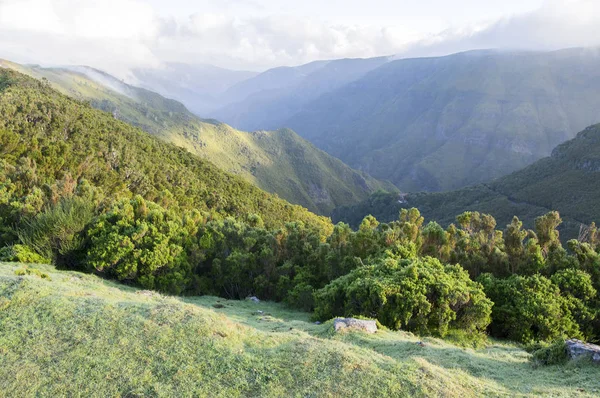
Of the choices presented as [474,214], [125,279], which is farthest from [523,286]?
[125,279]

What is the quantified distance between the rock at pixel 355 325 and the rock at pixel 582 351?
782 centimetres

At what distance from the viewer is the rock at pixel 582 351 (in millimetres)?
14376

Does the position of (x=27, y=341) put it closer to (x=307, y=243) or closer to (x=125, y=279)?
(x=125, y=279)

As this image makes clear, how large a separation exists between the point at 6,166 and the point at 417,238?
147 feet

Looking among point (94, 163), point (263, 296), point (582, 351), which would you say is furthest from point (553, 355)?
point (94, 163)

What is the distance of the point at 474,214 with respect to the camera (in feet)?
127

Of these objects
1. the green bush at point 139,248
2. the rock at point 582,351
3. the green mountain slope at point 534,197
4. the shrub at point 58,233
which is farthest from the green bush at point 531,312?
the green mountain slope at point 534,197

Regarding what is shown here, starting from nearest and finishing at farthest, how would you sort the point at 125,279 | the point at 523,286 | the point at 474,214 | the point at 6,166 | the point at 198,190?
the point at 523,286, the point at 125,279, the point at 474,214, the point at 6,166, the point at 198,190

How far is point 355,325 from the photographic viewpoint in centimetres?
1828

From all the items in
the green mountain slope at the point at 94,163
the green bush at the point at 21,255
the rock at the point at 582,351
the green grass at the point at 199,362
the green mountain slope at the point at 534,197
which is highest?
the green mountain slope at the point at 534,197

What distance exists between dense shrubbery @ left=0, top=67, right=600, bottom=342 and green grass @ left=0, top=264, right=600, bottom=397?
6.67 metres

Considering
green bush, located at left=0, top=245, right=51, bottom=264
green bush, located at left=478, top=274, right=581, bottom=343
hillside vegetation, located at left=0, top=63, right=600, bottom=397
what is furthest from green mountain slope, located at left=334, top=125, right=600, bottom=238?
green bush, located at left=0, top=245, right=51, bottom=264

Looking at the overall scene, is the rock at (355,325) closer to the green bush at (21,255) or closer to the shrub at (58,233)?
the green bush at (21,255)

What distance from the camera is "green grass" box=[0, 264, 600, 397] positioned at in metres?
11.3
